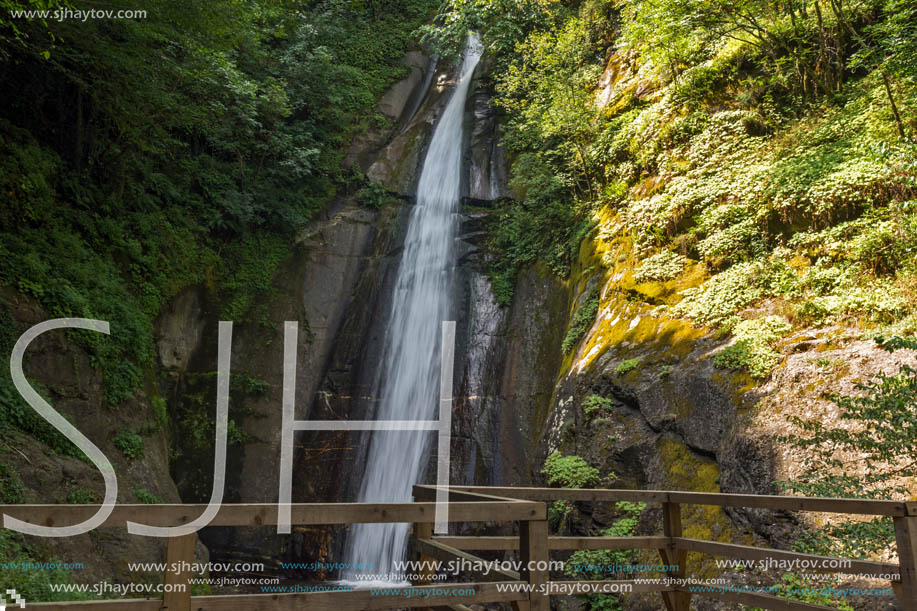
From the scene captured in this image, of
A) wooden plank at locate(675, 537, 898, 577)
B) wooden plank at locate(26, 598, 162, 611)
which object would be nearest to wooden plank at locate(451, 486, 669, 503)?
wooden plank at locate(675, 537, 898, 577)

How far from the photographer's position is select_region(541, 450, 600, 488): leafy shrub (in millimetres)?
7559

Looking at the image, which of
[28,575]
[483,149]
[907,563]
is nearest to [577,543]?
[907,563]

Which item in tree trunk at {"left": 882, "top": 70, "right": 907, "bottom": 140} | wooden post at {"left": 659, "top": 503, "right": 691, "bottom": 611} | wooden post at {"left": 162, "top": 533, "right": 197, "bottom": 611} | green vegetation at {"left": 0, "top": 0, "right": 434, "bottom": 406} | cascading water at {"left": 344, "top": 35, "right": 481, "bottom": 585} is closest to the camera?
wooden post at {"left": 162, "top": 533, "right": 197, "bottom": 611}

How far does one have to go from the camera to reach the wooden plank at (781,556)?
130 inches

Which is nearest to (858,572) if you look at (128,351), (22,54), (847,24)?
(847,24)

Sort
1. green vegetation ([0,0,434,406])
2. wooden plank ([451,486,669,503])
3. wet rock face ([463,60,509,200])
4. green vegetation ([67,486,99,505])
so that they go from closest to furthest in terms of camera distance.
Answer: wooden plank ([451,486,669,503]), green vegetation ([67,486,99,505]), green vegetation ([0,0,434,406]), wet rock face ([463,60,509,200])

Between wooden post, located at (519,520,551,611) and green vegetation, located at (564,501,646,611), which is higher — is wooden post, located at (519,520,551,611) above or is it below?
above

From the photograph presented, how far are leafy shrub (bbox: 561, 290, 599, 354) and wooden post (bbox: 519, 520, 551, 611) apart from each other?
22.7ft

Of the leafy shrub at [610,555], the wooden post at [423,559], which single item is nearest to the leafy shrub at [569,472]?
the leafy shrub at [610,555]

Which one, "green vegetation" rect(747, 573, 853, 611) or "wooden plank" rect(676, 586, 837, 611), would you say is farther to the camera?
"green vegetation" rect(747, 573, 853, 611)

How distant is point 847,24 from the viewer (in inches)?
346

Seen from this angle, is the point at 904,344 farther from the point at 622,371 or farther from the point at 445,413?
the point at 445,413

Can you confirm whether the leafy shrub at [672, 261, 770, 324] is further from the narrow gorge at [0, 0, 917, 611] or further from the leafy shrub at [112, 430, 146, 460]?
the leafy shrub at [112, 430, 146, 460]

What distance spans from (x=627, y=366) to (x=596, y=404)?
677 millimetres
